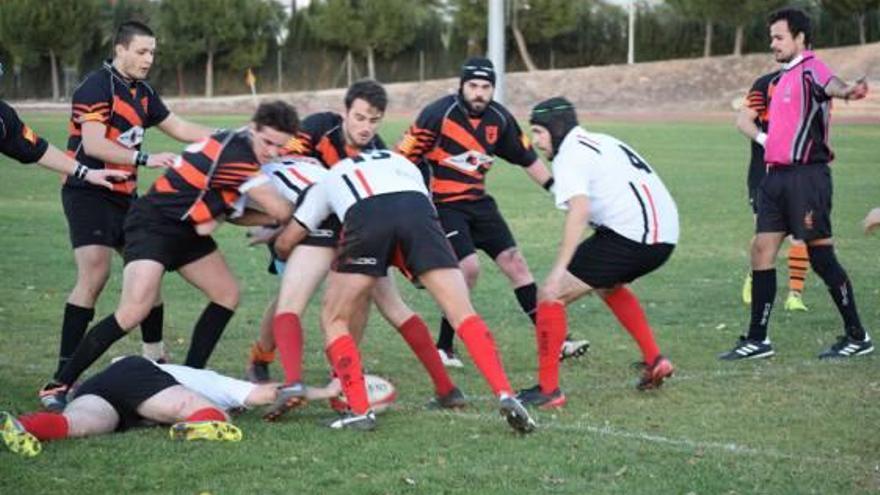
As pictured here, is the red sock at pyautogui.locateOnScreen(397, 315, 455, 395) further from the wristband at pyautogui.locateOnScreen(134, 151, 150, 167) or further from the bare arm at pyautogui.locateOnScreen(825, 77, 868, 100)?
the bare arm at pyautogui.locateOnScreen(825, 77, 868, 100)

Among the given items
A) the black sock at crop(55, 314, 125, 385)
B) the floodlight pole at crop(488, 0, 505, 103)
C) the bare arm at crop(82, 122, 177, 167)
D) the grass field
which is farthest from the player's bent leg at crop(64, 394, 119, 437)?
the floodlight pole at crop(488, 0, 505, 103)

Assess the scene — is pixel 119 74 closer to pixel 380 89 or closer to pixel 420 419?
pixel 380 89

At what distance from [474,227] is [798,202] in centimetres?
223

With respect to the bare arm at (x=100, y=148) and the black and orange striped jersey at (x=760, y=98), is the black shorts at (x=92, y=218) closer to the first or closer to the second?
the bare arm at (x=100, y=148)

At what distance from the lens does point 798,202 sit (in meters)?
10.1

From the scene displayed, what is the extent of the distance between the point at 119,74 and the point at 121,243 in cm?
107

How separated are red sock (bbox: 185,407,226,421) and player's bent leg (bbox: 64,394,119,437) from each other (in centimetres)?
40

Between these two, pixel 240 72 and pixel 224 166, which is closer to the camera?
pixel 224 166

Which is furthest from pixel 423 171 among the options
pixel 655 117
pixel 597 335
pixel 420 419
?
pixel 655 117

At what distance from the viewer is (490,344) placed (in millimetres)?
7570

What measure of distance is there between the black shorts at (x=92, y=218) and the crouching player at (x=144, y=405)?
5.31 ft

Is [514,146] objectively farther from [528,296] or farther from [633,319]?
[633,319]

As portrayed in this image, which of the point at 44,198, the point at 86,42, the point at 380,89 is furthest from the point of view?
the point at 86,42

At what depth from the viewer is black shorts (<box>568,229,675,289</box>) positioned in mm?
8492
